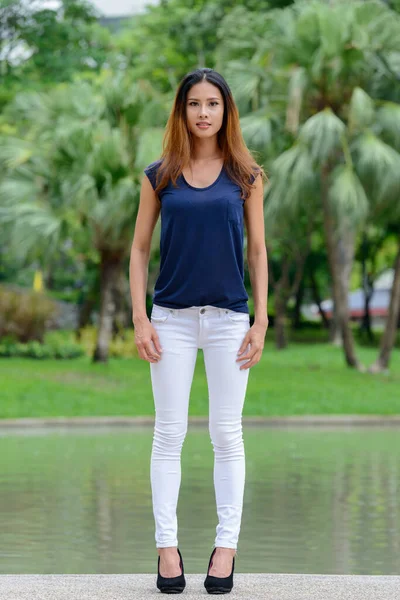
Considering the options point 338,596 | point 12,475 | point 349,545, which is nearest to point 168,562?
point 338,596

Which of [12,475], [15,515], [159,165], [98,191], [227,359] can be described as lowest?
[98,191]

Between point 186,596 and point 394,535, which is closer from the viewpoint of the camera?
point 186,596

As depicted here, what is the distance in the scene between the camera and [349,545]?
27.5 ft

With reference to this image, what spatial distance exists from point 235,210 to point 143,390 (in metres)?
19.6

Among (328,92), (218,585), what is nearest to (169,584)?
(218,585)

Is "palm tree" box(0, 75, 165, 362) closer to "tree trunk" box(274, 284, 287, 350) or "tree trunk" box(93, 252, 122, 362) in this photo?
"tree trunk" box(93, 252, 122, 362)

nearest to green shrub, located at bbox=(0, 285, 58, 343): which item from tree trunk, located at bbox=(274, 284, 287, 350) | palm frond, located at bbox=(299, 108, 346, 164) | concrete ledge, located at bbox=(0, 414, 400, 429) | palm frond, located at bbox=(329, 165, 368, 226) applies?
palm frond, located at bbox=(299, 108, 346, 164)

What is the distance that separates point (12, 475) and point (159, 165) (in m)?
7.62

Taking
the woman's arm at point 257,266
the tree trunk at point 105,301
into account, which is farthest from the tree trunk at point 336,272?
the woman's arm at point 257,266

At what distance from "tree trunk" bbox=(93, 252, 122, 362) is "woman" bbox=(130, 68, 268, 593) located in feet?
79.7

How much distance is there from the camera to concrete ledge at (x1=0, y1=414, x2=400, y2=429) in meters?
20.2

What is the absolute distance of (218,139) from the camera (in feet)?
18.8

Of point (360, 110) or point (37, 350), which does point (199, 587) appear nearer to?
point (360, 110)

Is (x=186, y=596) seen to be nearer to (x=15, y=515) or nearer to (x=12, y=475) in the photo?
(x=15, y=515)
